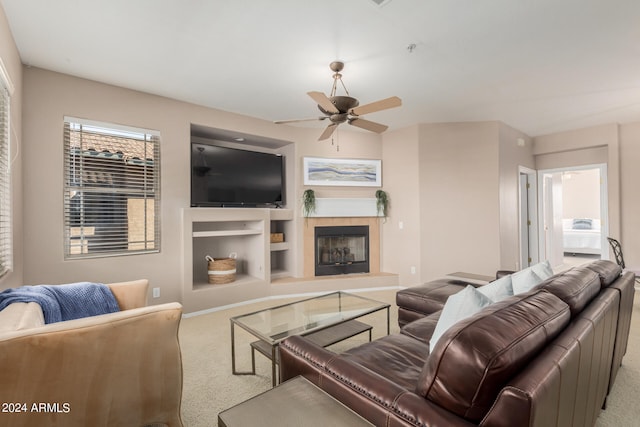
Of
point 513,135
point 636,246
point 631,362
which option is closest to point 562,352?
point 631,362

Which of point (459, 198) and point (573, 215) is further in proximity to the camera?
point (573, 215)

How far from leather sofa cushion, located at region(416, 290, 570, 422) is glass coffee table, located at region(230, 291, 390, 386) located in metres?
1.22

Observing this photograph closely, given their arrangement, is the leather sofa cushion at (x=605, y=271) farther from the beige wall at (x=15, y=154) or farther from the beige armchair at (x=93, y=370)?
the beige wall at (x=15, y=154)

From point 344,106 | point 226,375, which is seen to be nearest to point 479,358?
point 226,375

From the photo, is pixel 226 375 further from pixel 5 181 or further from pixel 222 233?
pixel 5 181

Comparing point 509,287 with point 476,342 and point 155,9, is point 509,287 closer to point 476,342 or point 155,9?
point 476,342

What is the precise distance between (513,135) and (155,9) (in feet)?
17.3

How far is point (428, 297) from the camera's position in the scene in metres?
2.63

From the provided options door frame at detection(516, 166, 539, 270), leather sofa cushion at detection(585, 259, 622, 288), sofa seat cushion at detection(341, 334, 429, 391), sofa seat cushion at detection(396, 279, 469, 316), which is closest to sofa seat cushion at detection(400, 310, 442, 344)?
sofa seat cushion at detection(341, 334, 429, 391)

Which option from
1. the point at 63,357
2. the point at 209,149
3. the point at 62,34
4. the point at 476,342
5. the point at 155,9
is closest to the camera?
the point at 476,342

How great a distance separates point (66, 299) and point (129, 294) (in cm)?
37

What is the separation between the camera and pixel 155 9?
212 centimetres

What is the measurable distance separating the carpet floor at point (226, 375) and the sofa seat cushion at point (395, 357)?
0.89 meters

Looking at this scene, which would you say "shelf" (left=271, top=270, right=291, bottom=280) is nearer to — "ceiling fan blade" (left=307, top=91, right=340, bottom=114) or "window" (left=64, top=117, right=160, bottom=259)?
"window" (left=64, top=117, right=160, bottom=259)
